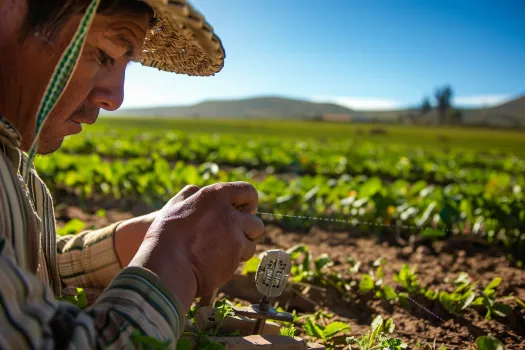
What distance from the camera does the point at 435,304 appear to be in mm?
2398

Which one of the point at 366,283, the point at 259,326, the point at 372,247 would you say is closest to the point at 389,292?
the point at 366,283

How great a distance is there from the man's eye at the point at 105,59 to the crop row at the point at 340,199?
2.21 meters

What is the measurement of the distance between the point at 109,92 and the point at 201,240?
18.6 inches

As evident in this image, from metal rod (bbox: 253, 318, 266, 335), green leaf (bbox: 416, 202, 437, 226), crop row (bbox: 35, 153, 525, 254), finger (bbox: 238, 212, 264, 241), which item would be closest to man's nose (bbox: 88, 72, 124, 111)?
finger (bbox: 238, 212, 264, 241)

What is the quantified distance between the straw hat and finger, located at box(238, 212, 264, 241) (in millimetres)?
414

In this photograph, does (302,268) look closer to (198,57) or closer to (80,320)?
(198,57)

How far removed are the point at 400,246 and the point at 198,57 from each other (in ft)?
8.85

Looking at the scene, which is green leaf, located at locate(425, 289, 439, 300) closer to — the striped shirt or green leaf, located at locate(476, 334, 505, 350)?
green leaf, located at locate(476, 334, 505, 350)

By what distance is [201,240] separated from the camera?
120cm

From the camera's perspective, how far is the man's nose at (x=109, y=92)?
4.50 feet

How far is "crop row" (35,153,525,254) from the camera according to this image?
3877 millimetres

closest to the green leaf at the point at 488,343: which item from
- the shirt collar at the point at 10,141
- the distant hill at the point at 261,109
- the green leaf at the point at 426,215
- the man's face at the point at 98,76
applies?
the man's face at the point at 98,76

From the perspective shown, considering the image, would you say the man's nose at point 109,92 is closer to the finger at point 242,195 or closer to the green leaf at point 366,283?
the finger at point 242,195

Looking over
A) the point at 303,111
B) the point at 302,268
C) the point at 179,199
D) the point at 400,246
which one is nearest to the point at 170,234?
the point at 179,199
